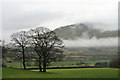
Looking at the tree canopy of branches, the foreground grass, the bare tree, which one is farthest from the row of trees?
the foreground grass

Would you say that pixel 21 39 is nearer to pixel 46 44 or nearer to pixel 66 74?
pixel 46 44

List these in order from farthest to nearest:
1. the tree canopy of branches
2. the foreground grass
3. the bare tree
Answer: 1. the bare tree
2. the tree canopy of branches
3. the foreground grass

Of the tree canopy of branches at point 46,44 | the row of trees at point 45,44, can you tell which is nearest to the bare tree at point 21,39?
the row of trees at point 45,44

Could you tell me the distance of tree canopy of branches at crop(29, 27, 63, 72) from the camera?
46.2 metres

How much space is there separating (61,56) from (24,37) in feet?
48.8

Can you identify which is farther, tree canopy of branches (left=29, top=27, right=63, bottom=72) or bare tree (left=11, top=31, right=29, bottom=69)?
bare tree (left=11, top=31, right=29, bottom=69)

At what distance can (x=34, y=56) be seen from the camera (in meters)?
48.4

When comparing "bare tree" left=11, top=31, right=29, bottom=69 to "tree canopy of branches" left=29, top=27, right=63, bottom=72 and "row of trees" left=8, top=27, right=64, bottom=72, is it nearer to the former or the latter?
"row of trees" left=8, top=27, right=64, bottom=72

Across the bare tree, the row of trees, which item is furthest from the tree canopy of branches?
the bare tree

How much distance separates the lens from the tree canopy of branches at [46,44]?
46.2 metres

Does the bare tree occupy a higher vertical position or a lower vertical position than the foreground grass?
higher

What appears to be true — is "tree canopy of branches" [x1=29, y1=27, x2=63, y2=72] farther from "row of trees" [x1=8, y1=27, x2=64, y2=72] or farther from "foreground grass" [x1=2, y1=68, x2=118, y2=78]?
"foreground grass" [x1=2, y1=68, x2=118, y2=78]

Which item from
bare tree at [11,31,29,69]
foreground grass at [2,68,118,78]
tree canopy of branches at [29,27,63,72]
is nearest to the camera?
foreground grass at [2,68,118,78]

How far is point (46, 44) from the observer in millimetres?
46594
